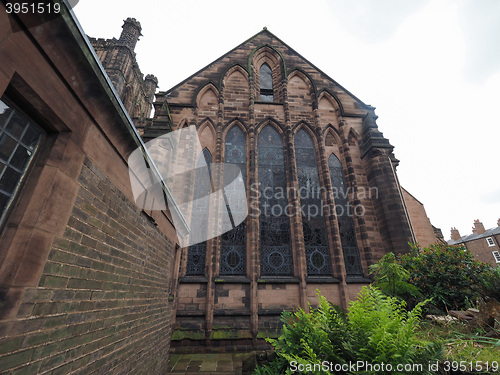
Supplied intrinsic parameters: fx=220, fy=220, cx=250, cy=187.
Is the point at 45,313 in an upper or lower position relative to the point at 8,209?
lower

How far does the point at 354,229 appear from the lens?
893 centimetres

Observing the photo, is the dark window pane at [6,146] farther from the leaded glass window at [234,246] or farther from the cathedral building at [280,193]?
the leaded glass window at [234,246]

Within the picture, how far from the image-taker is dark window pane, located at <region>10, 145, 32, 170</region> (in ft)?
5.36

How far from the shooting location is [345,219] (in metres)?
9.09

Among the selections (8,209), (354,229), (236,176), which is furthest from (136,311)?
(354,229)

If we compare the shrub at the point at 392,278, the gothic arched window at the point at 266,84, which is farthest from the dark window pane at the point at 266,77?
the shrub at the point at 392,278

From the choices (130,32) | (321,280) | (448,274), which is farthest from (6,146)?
(130,32)

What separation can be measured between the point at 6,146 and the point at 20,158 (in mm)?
127

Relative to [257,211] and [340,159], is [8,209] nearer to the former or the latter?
[257,211]

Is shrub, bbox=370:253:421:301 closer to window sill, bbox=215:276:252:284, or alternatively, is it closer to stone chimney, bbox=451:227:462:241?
window sill, bbox=215:276:252:284

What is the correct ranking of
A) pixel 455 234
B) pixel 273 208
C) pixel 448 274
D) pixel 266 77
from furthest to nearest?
pixel 455 234
pixel 266 77
pixel 273 208
pixel 448 274

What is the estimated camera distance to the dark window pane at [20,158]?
1635 mm

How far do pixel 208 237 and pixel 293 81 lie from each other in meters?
9.06

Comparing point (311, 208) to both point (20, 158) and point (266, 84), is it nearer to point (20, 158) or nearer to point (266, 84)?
point (266, 84)
